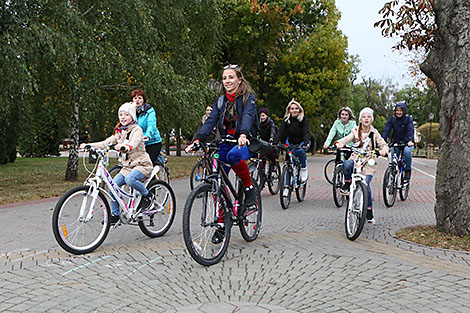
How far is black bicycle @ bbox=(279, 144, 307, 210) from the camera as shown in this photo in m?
8.75

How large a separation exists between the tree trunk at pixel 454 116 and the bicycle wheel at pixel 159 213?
3.58 meters

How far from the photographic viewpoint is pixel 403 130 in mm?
10008

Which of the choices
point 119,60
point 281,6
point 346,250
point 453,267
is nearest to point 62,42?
point 119,60

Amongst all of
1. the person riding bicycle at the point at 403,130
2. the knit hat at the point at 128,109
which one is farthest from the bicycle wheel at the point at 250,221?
the person riding bicycle at the point at 403,130

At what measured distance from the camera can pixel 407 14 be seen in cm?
662

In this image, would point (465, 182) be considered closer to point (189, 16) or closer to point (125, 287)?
point (125, 287)

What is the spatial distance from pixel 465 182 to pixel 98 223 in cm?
446

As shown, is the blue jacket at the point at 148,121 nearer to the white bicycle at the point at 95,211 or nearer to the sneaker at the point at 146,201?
the white bicycle at the point at 95,211

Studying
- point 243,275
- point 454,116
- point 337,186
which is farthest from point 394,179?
point 243,275

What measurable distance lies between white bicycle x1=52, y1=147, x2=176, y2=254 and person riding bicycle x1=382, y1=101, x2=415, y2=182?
19.6ft

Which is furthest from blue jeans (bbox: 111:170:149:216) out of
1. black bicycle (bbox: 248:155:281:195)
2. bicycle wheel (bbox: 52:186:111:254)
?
black bicycle (bbox: 248:155:281:195)

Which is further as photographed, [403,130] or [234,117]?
[403,130]

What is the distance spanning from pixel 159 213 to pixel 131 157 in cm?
85

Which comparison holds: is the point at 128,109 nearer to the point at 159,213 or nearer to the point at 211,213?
the point at 159,213
